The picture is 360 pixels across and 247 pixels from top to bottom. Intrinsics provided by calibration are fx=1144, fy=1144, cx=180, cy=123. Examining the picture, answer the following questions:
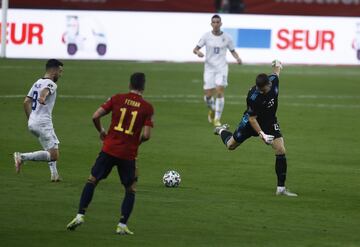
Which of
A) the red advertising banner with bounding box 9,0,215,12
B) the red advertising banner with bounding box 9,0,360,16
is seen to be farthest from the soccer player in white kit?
the red advertising banner with bounding box 9,0,360,16

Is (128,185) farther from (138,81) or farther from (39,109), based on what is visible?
(39,109)

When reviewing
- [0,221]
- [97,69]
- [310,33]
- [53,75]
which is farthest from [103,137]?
[310,33]

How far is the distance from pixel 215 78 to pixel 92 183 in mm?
15552

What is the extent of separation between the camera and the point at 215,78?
30.4 m

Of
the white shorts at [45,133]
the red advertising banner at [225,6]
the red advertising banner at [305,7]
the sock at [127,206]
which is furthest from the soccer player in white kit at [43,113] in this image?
the red advertising banner at [305,7]

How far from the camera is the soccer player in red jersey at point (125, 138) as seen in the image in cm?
1501

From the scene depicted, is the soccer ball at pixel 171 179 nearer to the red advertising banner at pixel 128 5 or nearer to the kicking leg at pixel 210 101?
the kicking leg at pixel 210 101

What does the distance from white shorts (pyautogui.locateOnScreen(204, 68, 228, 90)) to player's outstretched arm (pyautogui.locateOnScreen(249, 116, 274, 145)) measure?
11.1 meters

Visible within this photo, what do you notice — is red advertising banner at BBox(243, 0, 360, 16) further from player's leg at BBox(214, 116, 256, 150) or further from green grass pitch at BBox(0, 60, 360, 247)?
player's leg at BBox(214, 116, 256, 150)

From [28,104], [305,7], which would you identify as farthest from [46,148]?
[305,7]

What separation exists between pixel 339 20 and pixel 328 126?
52.4ft

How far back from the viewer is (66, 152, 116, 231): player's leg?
49.3 feet

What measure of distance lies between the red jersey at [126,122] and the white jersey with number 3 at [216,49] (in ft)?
50.4

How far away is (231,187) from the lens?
20125 millimetres
